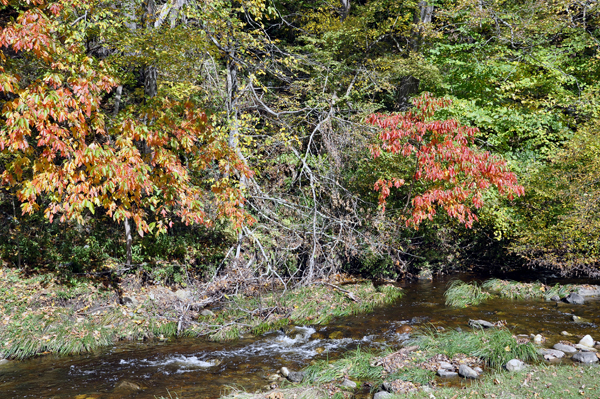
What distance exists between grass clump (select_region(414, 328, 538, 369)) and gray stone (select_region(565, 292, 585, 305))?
3.60 metres

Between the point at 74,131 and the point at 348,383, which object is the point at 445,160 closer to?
the point at 348,383

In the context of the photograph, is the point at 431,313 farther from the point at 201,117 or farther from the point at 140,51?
the point at 140,51

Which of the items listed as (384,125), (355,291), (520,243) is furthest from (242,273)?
(520,243)

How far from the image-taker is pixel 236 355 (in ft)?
23.7

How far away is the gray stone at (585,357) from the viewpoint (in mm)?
5843

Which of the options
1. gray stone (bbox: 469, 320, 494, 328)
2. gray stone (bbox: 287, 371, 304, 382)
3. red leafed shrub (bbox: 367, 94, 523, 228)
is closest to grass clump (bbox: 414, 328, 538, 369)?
gray stone (bbox: 469, 320, 494, 328)

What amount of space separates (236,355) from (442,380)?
3.37 metres

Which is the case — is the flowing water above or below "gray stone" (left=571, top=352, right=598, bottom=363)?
below

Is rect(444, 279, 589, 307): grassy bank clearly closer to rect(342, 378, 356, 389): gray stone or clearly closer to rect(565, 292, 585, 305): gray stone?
rect(565, 292, 585, 305): gray stone

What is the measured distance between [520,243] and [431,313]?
3690 mm

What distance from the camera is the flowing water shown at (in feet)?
19.9

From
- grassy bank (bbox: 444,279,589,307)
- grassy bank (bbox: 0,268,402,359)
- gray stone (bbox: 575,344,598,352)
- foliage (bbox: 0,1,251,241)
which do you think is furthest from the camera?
grassy bank (bbox: 444,279,589,307)

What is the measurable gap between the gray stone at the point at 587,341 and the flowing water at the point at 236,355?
0.45 m

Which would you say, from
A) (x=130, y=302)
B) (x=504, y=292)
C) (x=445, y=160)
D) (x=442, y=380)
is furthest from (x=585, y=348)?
(x=130, y=302)
